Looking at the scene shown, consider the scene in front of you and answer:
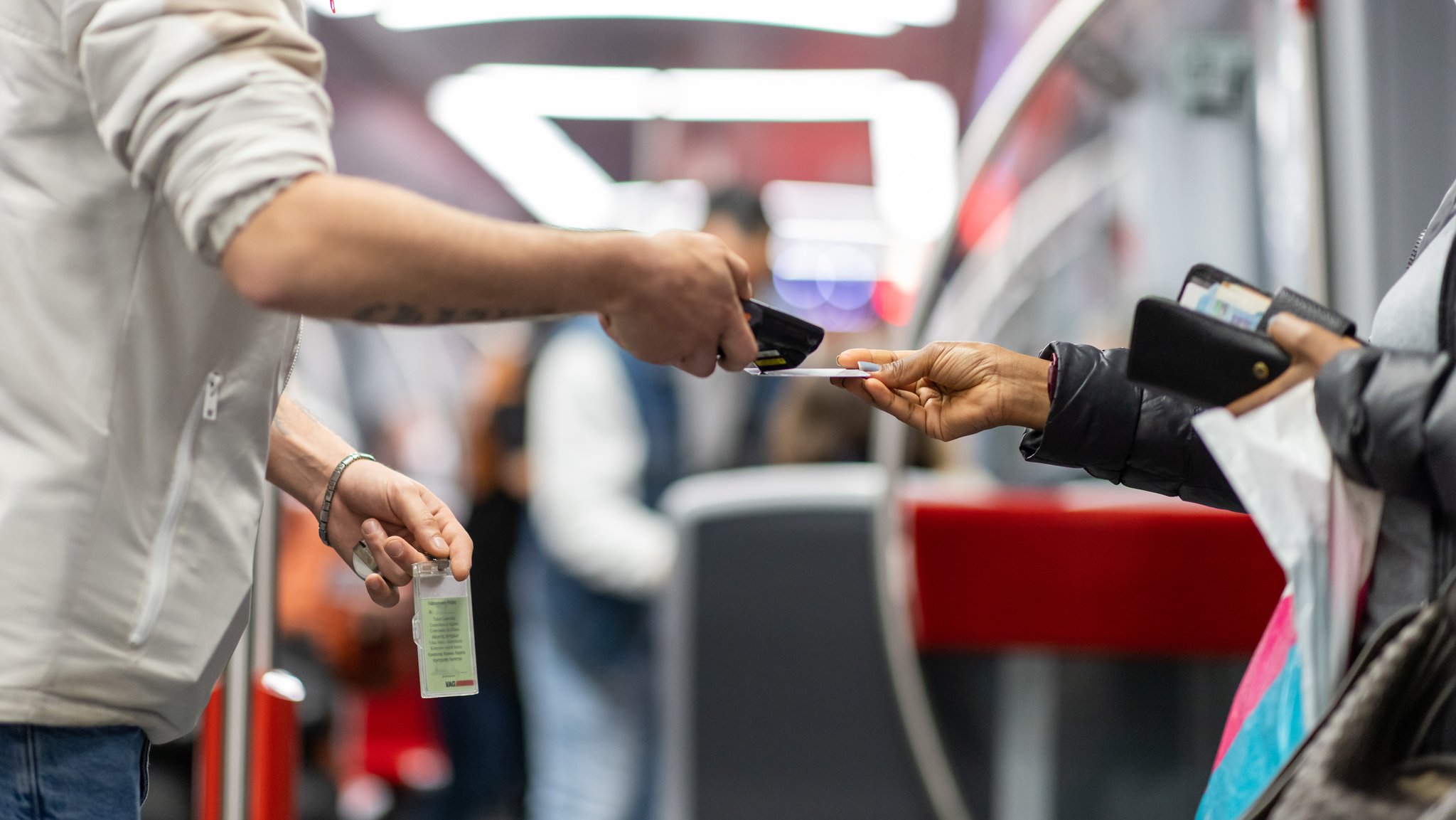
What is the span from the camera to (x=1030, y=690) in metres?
2.83

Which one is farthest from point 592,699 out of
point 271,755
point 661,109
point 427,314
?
point 661,109

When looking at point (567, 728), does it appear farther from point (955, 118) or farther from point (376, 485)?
point (955, 118)

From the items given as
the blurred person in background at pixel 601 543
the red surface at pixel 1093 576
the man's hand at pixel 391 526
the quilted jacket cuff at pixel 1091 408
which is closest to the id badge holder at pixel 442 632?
the man's hand at pixel 391 526

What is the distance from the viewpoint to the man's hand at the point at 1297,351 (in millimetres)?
911

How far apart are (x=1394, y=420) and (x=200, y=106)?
2.49 feet

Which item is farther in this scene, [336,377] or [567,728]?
[336,377]

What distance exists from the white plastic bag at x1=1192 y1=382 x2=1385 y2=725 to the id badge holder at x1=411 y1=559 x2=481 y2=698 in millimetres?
587

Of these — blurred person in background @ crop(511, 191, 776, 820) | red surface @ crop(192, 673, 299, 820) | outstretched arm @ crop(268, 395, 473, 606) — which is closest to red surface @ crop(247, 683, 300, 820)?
red surface @ crop(192, 673, 299, 820)

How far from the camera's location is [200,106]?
80 cm

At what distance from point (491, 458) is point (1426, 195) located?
246 cm

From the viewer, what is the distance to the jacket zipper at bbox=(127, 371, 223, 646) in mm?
920

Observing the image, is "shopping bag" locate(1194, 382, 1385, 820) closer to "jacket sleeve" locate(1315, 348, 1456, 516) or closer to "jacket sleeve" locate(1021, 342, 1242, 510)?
"jacket sleeve" locate(1315, 348, 1456, 516)

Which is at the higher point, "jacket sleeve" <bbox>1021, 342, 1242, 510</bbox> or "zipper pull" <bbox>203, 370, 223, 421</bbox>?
"zipper pull" <bbox>203, 370, 223, 421</bbox>

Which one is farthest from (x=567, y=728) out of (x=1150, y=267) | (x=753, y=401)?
(x=1150, y=267)
